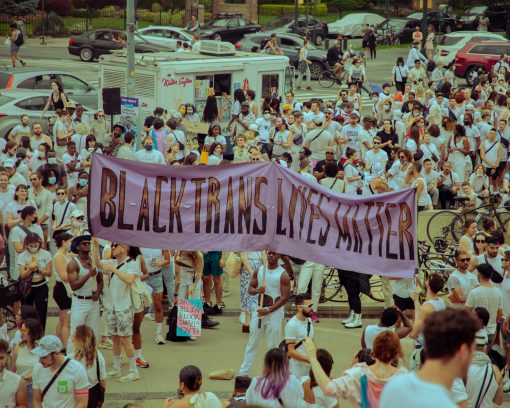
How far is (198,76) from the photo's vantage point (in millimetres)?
23359

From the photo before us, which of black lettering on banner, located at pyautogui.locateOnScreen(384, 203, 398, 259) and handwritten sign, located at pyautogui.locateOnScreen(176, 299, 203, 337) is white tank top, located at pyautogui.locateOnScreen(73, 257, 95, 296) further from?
black lettering on banner, located at pyautogui.locateOnScreen(384, 203, 398, 259)

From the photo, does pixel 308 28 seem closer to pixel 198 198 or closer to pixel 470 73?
pixel 470 73

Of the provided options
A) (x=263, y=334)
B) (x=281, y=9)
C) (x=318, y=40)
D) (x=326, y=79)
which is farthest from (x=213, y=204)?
(x=281, y=9)

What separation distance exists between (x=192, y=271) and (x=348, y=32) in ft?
131

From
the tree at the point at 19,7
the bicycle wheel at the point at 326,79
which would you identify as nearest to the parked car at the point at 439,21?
the bicycle wheel at the point at 326,79

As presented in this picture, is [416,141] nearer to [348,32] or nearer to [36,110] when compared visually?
[36,110]

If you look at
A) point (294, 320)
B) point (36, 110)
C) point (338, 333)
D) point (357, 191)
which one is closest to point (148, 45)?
point (36, 110)

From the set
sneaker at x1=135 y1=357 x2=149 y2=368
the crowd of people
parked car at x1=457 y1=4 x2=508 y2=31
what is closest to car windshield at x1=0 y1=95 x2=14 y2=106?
the crowd of people

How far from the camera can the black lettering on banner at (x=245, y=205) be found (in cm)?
1079

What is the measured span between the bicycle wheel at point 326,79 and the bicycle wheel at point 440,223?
19.9 meters

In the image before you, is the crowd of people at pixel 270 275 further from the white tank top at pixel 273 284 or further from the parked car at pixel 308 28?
the parked car at pixel 308 28

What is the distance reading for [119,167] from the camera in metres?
11.0

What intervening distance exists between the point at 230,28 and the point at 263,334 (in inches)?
1421

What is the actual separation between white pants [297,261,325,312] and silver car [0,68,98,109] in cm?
1190
